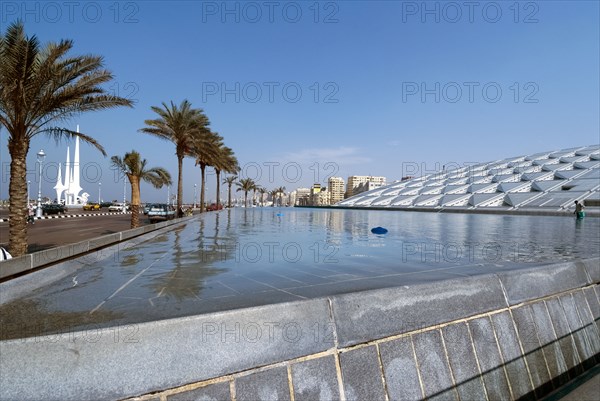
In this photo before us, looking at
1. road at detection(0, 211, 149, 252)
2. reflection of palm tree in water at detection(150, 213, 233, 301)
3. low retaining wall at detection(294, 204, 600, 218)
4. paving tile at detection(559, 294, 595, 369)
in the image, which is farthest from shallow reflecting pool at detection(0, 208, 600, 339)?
low retaining wall at detection(294, 204, 600, 218)

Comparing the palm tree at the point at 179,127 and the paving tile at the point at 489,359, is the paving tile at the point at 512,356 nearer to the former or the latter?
the paving tile at the point at 489,359

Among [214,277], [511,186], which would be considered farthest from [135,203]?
[511,186]

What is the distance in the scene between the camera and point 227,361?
2.11 m

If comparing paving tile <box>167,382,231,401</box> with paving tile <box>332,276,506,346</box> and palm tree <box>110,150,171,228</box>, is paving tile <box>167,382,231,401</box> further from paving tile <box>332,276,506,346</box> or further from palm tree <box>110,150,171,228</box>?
palm tree <box>110,150,171,228</box>

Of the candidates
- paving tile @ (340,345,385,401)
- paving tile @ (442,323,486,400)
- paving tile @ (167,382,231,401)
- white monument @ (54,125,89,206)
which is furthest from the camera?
white monument @ (54,125,89,206)

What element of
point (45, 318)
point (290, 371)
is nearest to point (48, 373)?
point (290, 371)

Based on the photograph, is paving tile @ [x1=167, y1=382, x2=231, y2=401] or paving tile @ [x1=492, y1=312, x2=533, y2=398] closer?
paving tile @ [x1=167, y1=382, x2=231, y2=401]

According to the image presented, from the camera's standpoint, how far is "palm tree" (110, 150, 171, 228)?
15170 mm

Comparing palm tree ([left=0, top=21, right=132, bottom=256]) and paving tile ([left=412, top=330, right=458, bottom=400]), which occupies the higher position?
palm tree ([left=0, top=21, right=132, bottom=256])

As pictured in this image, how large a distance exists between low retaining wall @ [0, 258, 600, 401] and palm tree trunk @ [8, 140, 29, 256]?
7003 mm

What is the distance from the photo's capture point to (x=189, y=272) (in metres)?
5.36

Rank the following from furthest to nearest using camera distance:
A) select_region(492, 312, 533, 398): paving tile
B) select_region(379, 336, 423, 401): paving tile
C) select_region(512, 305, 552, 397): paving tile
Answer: select_region(512, 305, 552, 397): paving tile, select_region(492, 312, 533, 398): paving tile, select_region(379, 336, 423, 401): paving tile

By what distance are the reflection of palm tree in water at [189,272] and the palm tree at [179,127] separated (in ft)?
51.7

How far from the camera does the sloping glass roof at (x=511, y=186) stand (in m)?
32.6
